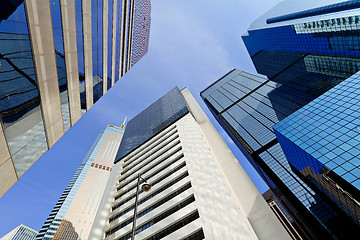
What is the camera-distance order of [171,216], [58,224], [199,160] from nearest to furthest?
[171,216] → [199,160] → [58,224]

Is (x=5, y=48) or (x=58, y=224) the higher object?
(x=5, y=48)

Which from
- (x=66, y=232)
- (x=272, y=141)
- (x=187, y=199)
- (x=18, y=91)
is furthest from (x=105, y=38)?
(x=66, y=232)

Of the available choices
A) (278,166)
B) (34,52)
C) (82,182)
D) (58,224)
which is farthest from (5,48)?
(58,224)

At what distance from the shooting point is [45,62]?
11648 millimetres

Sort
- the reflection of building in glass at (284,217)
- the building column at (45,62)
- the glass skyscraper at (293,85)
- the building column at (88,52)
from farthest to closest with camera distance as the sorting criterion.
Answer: the reflection of building in glass at (284,217) → the glass skyscraper at (293,85) → the building column at (88,52) → the building column at (45,62)

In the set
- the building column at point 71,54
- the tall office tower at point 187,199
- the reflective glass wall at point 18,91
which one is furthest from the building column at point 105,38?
the tall office tower at point 187,199

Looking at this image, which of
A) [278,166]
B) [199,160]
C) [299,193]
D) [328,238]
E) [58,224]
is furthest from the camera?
[58,224]

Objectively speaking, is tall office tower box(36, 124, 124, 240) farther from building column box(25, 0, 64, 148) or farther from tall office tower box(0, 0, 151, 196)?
building column box(25, 0, 64, 148)

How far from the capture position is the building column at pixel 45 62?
10.3m

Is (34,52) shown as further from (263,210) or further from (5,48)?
(263,210)

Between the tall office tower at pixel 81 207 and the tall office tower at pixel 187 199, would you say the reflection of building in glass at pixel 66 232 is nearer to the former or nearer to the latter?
the tall office tower at pixel 81 207

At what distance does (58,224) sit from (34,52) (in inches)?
7607

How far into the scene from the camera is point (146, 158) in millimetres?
50000

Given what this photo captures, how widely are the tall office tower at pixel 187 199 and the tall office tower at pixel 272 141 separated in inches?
2011
